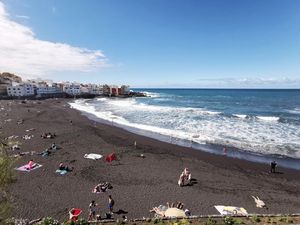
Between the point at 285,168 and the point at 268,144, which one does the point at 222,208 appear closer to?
the point at 285,168

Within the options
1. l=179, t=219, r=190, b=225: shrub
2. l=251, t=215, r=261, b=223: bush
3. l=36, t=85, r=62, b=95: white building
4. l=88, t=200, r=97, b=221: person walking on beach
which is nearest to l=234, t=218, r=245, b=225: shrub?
l=251, t=215, r=261, b=223: bush

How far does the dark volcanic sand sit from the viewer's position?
628 inches

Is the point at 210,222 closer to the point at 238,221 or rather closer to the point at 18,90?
the point at 238,221

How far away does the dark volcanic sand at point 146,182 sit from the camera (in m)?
15.9

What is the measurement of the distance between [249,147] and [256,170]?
733 cm

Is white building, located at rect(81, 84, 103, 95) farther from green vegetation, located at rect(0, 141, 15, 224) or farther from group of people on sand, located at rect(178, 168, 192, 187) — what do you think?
green vegetation, located at rect(0, 141, 15, 224)

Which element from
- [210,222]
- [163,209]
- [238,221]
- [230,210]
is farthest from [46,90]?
Result: [238,221]

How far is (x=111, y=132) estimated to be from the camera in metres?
37.9

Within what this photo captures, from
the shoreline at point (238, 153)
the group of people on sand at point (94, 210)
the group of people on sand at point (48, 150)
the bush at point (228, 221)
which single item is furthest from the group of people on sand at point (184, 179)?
the group of people on sand at point (48, 150)

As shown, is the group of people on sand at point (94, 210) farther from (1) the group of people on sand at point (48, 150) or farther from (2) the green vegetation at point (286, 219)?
(1) the group of people on sand at point (48, 150)

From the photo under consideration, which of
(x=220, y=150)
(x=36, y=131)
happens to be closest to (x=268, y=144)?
(x=220, y=150)

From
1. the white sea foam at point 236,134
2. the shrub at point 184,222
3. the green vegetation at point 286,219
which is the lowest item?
the white sea foam at point 236,134

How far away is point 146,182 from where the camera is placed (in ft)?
64.0

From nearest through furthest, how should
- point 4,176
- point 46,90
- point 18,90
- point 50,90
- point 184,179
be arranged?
point 4,176, point 184,179, point 18,90, point 46,90, point 50,90
